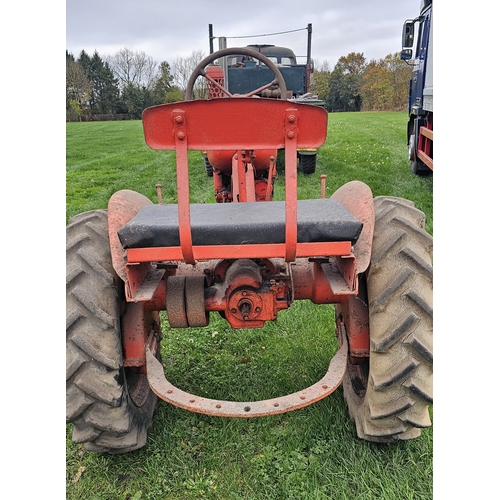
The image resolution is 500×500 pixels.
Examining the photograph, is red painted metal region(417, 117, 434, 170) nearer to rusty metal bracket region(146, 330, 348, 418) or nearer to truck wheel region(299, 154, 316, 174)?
truck wheel region(299, 154, 316, 174)

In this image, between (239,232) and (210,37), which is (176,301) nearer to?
(239,232)

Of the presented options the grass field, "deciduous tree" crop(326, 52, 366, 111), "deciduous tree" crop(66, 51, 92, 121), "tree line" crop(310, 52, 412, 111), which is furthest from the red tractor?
"deciduous tree" crop(326, 52, 366, 111)

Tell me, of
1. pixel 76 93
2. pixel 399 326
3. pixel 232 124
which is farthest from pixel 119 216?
pixel 76 93

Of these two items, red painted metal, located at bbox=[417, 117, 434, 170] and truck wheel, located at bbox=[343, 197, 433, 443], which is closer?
truck wheel, located at bbox=[343, 197, 433, 443]

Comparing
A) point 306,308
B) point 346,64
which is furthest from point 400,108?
point 306,308

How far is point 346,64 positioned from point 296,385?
43613 mm

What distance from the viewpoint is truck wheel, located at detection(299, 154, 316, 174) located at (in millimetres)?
9248

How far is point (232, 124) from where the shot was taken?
4.99ft

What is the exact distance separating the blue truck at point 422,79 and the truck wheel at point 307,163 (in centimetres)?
197

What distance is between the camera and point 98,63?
1801 inches

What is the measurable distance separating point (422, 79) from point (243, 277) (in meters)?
6.90

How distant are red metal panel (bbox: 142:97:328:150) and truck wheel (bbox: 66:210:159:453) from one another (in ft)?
2.55

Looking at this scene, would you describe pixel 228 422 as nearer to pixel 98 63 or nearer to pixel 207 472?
pixel 207 472

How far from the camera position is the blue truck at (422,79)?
7.03 meters
